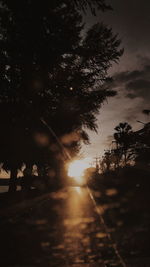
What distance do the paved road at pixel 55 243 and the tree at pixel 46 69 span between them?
9279mm

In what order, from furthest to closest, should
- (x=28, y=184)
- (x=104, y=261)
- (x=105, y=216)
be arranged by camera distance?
(x=28, y=184), (x=105, y=216), (x=104, y=261)

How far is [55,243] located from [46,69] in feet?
45.3

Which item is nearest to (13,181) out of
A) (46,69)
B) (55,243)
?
(46,69)

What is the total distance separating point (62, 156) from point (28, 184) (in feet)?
14.4

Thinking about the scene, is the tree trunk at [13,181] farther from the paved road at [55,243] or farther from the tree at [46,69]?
the paved road at [55,243]

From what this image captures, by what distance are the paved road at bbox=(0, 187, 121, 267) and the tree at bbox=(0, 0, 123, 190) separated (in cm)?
928

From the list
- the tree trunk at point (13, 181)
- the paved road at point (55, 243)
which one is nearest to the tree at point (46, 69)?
the tree trunk at point (13, 181)

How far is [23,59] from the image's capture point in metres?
16.9

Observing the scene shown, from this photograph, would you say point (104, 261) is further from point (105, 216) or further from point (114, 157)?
point (114, 157)

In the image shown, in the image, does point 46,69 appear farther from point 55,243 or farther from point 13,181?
point 55,243

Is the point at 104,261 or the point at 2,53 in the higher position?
the point at 2,53

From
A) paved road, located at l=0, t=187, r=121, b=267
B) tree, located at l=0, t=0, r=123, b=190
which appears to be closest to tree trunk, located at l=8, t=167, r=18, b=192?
tree, located at l=0, t=0, r=123, b=190

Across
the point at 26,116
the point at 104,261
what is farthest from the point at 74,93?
the point at 104,261

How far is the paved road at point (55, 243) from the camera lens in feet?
13.2
